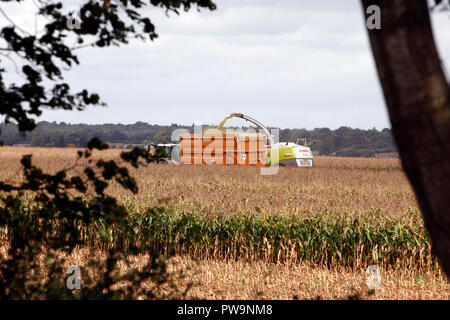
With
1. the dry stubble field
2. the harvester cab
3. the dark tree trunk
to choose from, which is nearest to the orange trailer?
the harvester cab

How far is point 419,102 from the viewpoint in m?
2.43

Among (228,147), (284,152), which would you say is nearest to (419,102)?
(228,147)

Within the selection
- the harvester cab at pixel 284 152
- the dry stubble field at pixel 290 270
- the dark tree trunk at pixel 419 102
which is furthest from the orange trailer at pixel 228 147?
the dark tree trunk at pixel 419 102

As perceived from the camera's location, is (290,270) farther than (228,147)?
No

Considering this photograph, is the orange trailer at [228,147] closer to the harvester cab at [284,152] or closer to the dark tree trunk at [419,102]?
the harvester cab at [284,152]

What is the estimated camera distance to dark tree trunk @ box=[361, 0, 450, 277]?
2416mm

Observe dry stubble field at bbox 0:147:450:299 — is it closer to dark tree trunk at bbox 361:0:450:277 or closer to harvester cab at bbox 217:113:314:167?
dark tree trunk at bbox 361:0:450:277

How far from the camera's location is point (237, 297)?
6820mm

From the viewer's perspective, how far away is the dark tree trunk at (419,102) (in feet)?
7.93

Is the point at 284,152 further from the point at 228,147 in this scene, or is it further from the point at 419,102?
the point at 419,102
